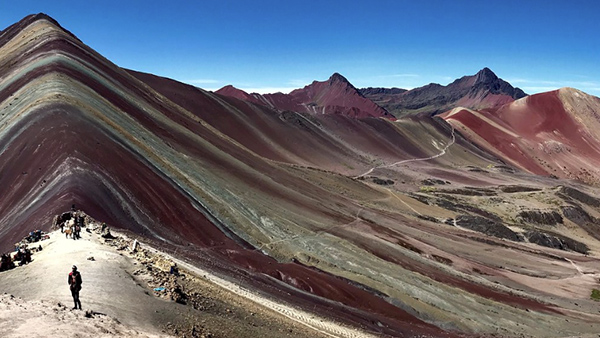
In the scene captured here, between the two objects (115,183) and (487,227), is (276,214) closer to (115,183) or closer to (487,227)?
(115,183)

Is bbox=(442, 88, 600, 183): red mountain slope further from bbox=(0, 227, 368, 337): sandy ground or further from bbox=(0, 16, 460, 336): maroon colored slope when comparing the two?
bbox=(0, 227, 368, 337): sandy ground

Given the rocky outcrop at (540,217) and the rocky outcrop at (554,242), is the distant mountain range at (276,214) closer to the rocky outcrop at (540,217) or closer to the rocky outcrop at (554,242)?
the rocky outcrop at (554,242)

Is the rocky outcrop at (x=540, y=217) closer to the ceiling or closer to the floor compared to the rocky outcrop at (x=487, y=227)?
closer to the ceiling

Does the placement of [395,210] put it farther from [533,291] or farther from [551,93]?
[551,93]

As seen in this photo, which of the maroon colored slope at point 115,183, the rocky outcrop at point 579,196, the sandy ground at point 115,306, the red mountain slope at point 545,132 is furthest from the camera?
the red mountain slope at point 545,132

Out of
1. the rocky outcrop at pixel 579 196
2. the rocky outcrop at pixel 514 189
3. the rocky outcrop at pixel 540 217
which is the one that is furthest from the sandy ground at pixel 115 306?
the rocky outcrop at pixel 579 196

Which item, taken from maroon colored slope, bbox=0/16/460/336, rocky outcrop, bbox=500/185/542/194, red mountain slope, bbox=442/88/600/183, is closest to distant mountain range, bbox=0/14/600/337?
maroon colored slope, bbox=0/16/460/336

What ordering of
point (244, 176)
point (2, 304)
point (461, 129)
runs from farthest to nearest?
point (461, 129) → point (244, 176) → point (2, 304)

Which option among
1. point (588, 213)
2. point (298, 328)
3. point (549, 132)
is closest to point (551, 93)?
point (549, 132)
